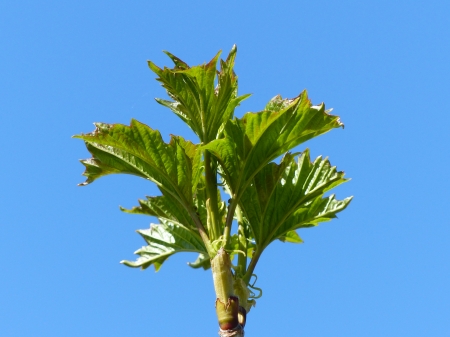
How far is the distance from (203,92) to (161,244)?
1.13 metres

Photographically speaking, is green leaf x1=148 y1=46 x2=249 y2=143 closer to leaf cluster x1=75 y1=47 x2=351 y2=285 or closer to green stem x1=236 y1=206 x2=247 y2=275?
leaf cluster x1=75 y1=47 x2=351 y2=285

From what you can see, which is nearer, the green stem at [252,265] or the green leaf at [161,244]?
the green stem at [252,265]

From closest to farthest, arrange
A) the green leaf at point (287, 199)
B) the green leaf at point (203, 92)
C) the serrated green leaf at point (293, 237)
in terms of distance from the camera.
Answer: the green leaf at point (203, 92) → the green leaf at point (287, 199) → the serrated green leaf at point (293, 237)

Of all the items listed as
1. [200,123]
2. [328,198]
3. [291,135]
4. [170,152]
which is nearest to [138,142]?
[170,152]

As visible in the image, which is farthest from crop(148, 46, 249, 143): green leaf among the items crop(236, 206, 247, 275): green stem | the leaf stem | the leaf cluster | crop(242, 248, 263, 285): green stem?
crop(242, 248, 263, 285): green stem

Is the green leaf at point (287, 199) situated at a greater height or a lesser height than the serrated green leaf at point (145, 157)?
lesser

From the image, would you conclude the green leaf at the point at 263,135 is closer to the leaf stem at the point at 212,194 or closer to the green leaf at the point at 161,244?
the leaf stem at the point at 212,194

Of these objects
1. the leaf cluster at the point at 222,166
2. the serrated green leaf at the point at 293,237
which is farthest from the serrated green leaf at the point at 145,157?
the serrated green leaf at the point at 293,237

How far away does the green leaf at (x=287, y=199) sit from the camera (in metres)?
3.88

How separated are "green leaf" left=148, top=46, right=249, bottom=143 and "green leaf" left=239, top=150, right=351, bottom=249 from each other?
462mm

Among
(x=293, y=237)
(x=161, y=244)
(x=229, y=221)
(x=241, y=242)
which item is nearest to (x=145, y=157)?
(x=229, y=221)

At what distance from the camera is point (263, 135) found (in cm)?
360

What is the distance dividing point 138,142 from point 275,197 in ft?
3.15

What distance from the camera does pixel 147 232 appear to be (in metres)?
4.22
